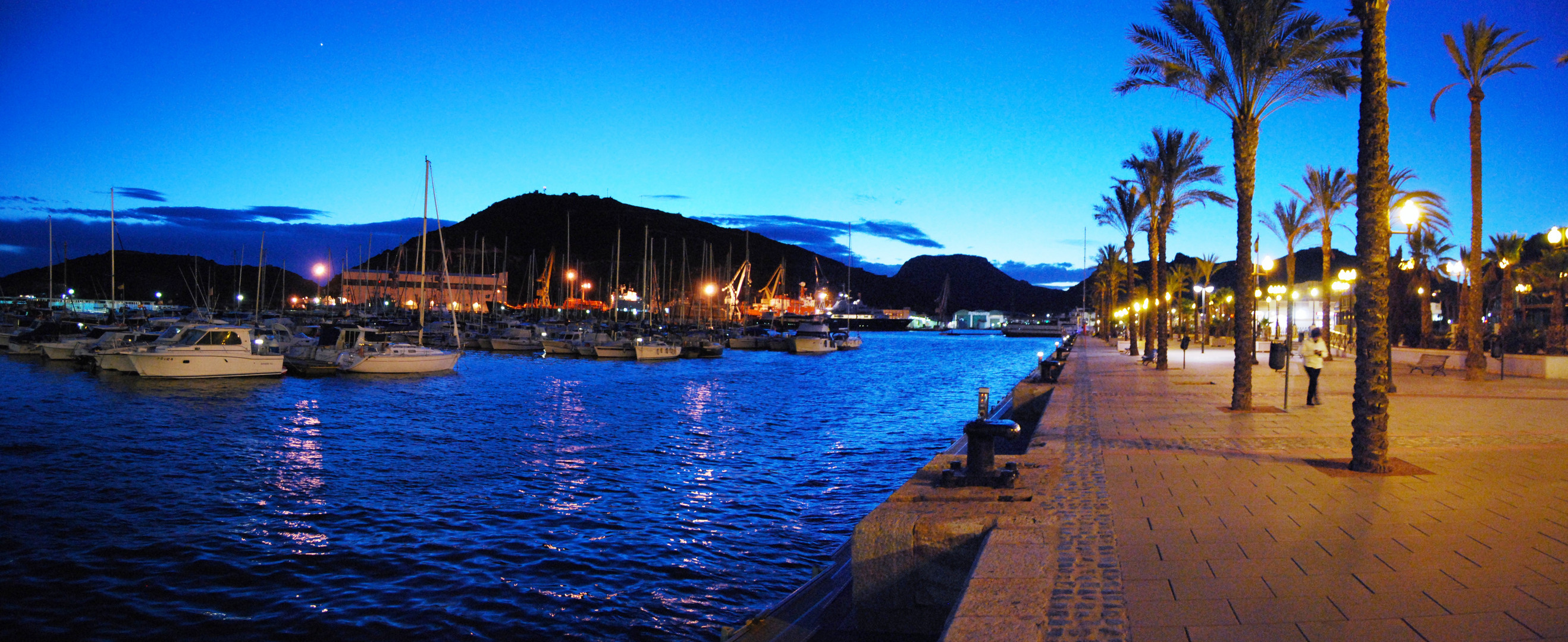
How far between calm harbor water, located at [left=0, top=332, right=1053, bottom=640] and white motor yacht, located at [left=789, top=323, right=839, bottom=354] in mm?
41319

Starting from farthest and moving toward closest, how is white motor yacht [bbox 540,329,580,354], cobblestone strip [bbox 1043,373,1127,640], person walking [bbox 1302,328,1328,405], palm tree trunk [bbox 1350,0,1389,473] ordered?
1. white motor yacht [bbox 540,329,580,354]
2. person walking [bbox 1302,328,1328,405]
3. palm tree trunk [bbox 1350,0,1389,473]
4. cobblestone strip [bbox 1043,373,1127,640]

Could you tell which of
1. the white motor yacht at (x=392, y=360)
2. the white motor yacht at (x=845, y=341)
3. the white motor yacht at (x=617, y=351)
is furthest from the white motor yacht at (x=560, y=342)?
the white motor yacht at (x=845, y=341)

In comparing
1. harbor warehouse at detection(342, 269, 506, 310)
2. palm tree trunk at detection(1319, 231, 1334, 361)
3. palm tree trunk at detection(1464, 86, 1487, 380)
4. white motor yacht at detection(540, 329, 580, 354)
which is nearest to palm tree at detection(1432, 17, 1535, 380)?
palm tree trunk at detection(1464, 86, 1487, 380)

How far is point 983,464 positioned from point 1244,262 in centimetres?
1038

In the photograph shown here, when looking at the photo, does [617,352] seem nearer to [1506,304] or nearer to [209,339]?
[209,339]

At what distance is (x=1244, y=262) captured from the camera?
1476 cm

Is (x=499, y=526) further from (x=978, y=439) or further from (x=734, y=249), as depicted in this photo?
(x=734, y=249)

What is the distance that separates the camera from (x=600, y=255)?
168250 mm

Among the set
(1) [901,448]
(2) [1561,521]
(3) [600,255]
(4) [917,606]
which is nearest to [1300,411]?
(1) [901,448]

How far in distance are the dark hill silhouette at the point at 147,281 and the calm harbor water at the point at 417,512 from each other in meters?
113

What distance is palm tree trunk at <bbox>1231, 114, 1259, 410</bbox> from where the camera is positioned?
13594 millimetres

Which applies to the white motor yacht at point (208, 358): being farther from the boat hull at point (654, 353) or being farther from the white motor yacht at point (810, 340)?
the white motor yacht at point (810, 340)

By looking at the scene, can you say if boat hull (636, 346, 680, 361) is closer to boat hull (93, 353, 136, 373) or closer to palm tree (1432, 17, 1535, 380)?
boat hull (93, 353, 136, 373)

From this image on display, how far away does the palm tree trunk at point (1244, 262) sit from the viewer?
44.6 feet
